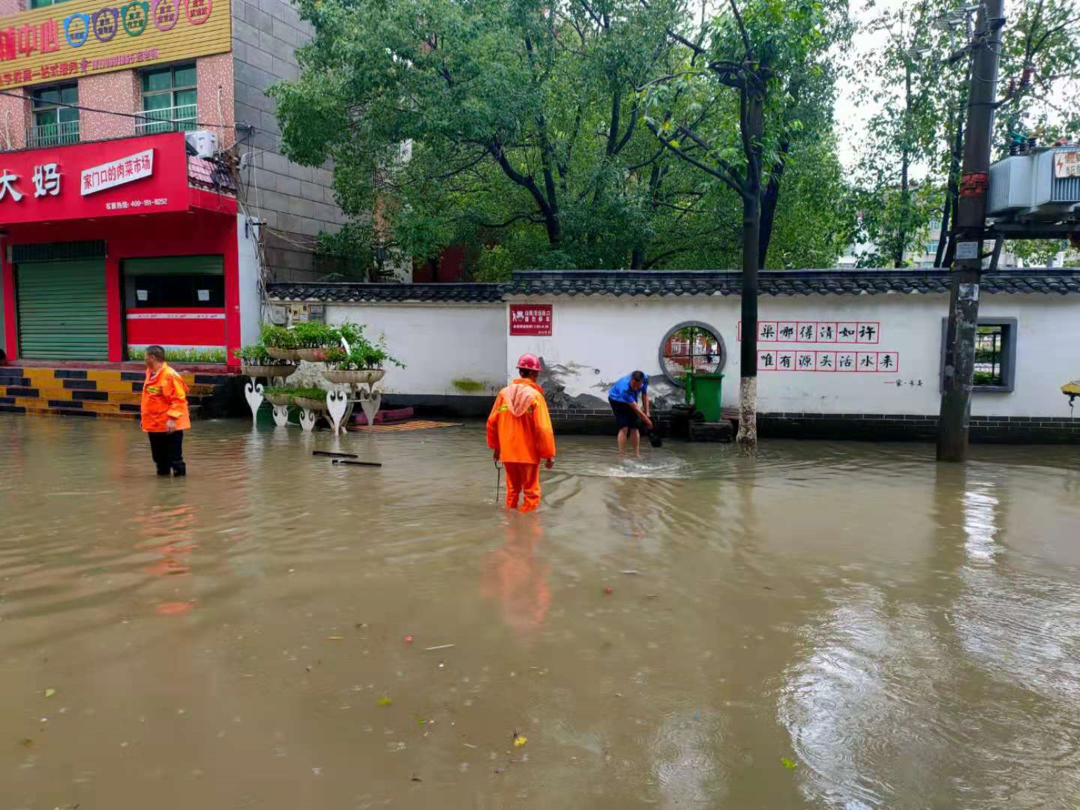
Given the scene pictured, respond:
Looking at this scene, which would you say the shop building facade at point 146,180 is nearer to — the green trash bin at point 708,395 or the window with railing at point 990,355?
the green trash bin at point 708,395

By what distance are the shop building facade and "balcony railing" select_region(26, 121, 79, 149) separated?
4cm

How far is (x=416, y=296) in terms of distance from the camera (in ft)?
52.6

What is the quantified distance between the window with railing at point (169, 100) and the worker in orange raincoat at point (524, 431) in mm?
12767

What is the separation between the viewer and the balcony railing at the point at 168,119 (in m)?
16.7

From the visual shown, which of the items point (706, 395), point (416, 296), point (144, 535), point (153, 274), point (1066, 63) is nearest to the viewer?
point (144, 535)

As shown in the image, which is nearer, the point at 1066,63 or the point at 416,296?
the point at 1066,63

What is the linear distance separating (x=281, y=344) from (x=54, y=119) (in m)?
9.72

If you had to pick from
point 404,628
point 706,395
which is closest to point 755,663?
point 404,628

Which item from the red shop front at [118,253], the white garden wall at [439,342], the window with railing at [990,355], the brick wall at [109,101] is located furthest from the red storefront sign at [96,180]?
the window with railing at [990,355]

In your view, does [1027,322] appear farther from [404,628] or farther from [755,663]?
[404,628]

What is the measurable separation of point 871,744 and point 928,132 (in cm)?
1410

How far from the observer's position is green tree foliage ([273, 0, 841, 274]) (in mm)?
13438

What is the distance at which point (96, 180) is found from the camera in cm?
1582

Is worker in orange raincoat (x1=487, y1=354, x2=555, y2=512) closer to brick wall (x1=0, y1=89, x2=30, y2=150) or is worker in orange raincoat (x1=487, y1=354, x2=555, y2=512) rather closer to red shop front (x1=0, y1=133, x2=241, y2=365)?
red shop front (x1=0, y1=133, x2=241, y2=365)
